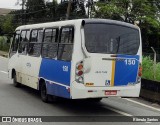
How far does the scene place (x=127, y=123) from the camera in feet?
32.2

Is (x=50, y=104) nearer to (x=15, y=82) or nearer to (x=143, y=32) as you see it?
(x=15, y=82)

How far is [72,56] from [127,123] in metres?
2.23

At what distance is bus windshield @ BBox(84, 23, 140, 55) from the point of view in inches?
419

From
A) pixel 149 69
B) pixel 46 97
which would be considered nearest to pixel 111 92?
pixel 46 97

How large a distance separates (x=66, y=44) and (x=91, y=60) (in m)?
0.99

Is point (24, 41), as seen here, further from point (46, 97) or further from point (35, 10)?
point (35, 10)

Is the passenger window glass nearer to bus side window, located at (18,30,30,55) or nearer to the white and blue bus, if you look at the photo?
bus side window, located at (18,30,30,55)

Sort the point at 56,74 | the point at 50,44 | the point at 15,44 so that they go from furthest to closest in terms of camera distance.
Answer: the point at 15,44
the point at 50,44
the point at 56,74

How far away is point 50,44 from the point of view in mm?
12219

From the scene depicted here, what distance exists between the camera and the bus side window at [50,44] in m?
11.9

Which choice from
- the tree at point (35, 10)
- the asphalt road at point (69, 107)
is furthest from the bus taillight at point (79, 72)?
the tree at point (35, 10)

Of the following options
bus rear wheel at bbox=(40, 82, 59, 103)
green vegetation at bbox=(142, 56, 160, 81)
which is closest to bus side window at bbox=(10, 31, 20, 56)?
bus rear wheel at bbox=(40, 82, 59, 103)

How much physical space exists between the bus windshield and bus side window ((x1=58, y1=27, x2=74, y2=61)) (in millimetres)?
494

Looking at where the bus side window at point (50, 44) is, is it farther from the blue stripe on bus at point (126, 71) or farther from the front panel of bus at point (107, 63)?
the blue stripe on bus at point (126, 71)
